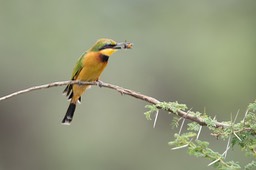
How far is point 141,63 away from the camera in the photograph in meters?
11.3

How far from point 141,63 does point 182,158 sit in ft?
5.53

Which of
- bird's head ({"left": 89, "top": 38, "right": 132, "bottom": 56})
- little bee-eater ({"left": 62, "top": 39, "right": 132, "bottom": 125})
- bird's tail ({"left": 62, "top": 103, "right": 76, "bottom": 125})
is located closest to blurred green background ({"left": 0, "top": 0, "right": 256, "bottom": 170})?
bird's tail ({"left": 62, "top": 103, "right": 76, "bottom": 125})

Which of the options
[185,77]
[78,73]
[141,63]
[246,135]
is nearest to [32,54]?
[141,63]

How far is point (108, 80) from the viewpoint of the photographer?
9.86m

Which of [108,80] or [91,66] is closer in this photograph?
[91,66]

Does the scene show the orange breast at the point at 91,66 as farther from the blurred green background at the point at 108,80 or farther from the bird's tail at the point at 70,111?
the blurred green background at the point at 108,80

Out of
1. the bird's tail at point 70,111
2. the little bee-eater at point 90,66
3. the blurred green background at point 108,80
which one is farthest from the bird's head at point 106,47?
the blurred green background at point 108,80

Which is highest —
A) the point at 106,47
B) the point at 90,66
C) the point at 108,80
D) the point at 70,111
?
the point at 108,80

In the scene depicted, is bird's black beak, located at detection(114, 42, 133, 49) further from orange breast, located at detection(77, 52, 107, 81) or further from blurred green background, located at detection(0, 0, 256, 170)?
blurred green background, located at detection(0, 0, 256, 170)

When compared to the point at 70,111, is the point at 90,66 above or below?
above

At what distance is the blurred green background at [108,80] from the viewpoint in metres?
10.6

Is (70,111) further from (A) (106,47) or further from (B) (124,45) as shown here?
(B) (124,45)

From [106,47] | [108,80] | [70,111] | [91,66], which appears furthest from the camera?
[108,80]

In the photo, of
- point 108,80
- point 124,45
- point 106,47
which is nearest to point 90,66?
point 106,47
